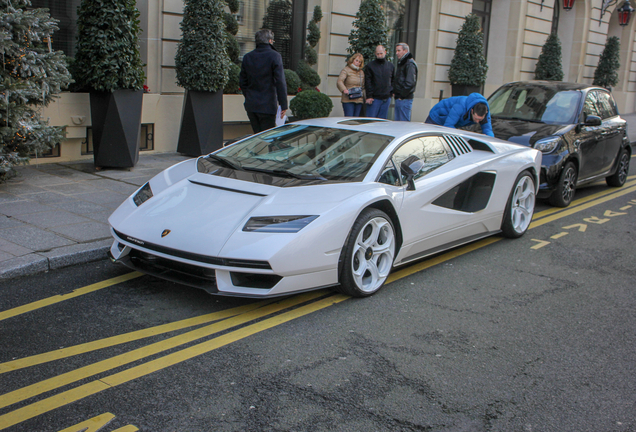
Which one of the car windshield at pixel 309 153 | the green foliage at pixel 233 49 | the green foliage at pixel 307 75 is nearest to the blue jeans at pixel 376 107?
the green foliage at pixel 307 75

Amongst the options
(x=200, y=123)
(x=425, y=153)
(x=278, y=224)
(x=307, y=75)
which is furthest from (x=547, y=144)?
(x=307, y=75)

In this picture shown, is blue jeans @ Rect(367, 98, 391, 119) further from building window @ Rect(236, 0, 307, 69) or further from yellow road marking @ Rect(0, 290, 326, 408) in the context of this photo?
yellow road marking @ Rect(0, 290, 326, 408)

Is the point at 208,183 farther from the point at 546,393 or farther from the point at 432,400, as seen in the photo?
the point at 546,393

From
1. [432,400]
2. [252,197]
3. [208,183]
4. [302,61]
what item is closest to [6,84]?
[208,183]

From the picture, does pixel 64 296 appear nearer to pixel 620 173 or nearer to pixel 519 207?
pixel 519 207

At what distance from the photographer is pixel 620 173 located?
9.91 m

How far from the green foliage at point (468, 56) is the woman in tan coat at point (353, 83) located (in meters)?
6.61

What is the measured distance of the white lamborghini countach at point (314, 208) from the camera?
12.9ft

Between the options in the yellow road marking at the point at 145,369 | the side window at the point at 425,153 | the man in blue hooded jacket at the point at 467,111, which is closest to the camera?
the yellow road marking at the point at 145,369

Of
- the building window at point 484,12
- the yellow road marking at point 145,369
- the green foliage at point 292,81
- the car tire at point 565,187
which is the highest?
the building window at point 484,12

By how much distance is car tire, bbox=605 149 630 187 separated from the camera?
32.1 ft

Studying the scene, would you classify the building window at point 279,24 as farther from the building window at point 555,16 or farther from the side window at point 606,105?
the building window at point 555,16

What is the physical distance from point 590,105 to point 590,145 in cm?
71

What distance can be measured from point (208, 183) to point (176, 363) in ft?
5.25
